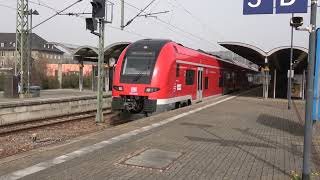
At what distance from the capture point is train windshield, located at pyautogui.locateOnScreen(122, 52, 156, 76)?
16.5 m

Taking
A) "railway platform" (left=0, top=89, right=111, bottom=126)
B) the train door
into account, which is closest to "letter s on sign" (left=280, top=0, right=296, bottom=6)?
"railway platform" (left=0, top=89, right=111, bottom=126)

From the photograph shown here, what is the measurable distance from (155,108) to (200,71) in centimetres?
702

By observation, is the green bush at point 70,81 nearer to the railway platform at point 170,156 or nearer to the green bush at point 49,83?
the green bush at point 49,83

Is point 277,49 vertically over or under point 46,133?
over

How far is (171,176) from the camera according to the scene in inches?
264

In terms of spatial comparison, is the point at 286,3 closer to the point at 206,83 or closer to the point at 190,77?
the point at 190,77

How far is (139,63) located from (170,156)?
8.95 meters

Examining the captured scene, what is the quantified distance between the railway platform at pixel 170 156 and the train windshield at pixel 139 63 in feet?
14.3

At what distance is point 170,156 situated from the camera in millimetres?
8156

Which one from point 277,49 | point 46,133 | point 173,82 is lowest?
point 46,133

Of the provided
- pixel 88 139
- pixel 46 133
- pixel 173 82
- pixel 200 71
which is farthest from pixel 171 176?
pixel 200 71

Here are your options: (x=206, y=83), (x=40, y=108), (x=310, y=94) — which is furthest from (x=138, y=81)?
(x=310, y=94)

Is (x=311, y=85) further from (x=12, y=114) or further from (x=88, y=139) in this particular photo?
(x=12, y=114)

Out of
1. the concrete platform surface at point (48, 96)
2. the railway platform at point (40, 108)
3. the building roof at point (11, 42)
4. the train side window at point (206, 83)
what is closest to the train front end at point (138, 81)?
the railway platform at point (40, 108)
